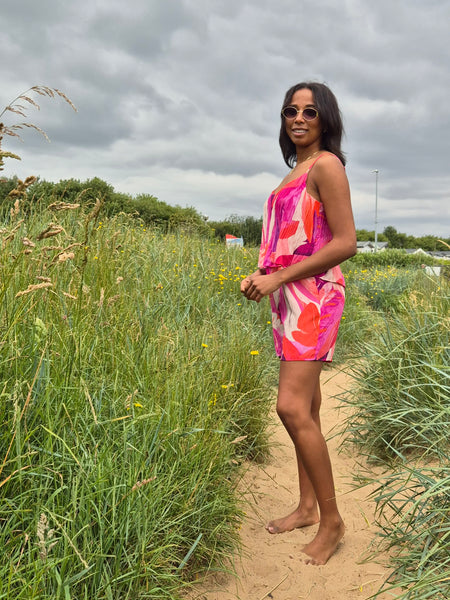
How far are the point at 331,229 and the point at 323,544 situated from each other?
156 cm

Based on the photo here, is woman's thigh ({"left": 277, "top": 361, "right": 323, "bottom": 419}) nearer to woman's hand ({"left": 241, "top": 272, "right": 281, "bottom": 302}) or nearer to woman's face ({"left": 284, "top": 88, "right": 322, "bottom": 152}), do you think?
woman's hand ({"left": 241, "top": 272, "right": 281, "bottom": 302})

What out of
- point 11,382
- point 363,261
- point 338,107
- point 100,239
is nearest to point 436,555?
point 11,382

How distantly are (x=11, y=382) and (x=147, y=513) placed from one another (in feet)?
2.46

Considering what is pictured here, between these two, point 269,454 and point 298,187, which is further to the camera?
point 269,454

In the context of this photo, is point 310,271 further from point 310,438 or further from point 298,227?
point 310,438

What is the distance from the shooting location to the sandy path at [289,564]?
2203 millimetres

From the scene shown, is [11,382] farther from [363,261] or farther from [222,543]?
[363,261]

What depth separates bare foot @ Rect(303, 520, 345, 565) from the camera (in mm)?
2445

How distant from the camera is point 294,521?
2.75 meters

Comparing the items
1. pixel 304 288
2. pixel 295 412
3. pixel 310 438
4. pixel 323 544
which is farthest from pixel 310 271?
pixel 323 544

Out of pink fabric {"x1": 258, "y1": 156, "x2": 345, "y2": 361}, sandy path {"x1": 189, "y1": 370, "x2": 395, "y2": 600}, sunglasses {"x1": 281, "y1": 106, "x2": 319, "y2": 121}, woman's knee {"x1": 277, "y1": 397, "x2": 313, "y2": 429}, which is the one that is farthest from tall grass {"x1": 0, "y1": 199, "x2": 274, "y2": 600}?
sunglasses {"x1": 281, "y1": 106, "x2": 319, "y2": 121}

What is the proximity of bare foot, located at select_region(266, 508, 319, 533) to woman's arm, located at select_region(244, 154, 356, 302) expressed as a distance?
4.24 ft

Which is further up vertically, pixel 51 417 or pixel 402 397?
pixel 51 417

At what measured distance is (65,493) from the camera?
5.93ft
